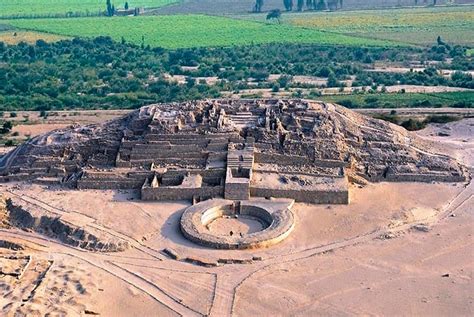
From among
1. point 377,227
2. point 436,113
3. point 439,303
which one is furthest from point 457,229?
point 436,113

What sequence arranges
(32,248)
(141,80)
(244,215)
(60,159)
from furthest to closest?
(141,80)
(60,159)
(244,215)
(32,248)

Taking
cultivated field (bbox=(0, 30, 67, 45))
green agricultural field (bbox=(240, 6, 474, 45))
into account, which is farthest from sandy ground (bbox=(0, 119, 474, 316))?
cultivated field (bbox=(0, 30, 67, 45))

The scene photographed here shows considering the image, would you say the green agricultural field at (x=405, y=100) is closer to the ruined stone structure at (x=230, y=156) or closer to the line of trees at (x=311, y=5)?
the ruined stone structure at (x=230, y=156)

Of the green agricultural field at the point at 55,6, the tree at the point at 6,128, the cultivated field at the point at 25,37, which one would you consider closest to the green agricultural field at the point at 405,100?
the tree at the point at 6,128

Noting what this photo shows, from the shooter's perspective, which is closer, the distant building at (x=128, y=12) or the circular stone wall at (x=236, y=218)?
the circular stone wall at (x=236, y=218)

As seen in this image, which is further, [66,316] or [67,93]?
[67,93]

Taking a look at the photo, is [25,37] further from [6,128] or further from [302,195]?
[302,195]

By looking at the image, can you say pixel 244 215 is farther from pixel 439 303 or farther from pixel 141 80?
pixel 141 80
